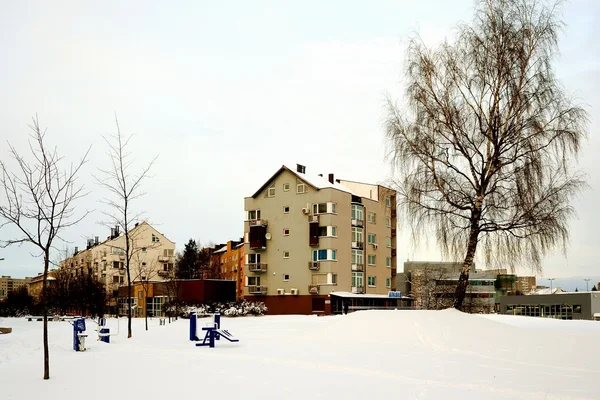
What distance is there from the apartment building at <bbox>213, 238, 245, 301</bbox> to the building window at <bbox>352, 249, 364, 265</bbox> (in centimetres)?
4005

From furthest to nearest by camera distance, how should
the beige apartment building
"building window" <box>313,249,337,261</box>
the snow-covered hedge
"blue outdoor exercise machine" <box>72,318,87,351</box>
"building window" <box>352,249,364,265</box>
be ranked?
the beige apartment building → "building window" <box>352,249,364,265</box> → "building window" <box>313,249,337,261</box> → the snow-covered hedge → "blue outdoor exercise machine" <box>72,318,87,351</box>

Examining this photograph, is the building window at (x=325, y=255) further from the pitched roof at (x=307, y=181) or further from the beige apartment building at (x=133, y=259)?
the beige apartment building at (x=133, y=259)

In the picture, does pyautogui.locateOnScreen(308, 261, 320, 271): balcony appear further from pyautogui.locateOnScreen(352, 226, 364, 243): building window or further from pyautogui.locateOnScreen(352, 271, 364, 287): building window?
pyautogui.locateOnScreen(352, 226, 364, 243): building window

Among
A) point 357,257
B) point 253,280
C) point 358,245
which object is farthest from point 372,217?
point 253,280

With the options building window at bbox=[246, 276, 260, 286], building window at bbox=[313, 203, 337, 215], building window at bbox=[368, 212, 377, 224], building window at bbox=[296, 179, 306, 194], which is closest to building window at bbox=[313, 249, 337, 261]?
building window at bbox=[313, 203, 337, 215]

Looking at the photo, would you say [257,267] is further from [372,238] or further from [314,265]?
[372,238]

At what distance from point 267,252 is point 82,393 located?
5935 centimetres

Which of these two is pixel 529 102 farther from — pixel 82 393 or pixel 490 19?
pixel 82 393

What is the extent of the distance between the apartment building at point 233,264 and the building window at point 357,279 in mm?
40154

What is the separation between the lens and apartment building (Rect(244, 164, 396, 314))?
6750 cm

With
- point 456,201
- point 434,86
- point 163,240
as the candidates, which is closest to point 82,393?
point 456,201

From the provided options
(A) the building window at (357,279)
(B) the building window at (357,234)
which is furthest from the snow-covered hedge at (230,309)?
(B) the building window at (357,234)

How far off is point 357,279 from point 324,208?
9538 millimetres

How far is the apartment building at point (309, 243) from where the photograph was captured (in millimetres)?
67500
